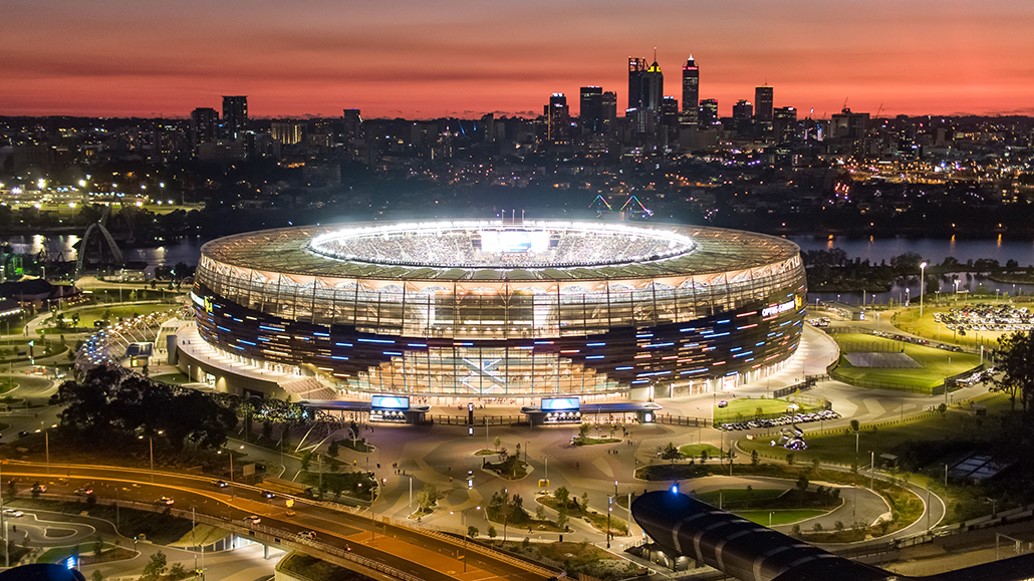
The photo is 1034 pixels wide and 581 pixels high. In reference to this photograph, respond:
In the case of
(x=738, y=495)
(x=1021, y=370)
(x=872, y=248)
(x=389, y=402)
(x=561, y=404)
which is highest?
(x=1021, y=370)

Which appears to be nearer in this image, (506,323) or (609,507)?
(609,507)

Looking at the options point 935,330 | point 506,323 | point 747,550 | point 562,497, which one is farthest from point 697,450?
point 935,330

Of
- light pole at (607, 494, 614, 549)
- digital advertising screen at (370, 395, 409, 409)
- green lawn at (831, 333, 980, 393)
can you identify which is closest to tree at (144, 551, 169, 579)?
light pole at (607, 494, 614, 549)

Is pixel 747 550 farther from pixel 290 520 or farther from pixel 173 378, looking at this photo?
pixel 173 378

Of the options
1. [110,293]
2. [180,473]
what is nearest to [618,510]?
[180,473]

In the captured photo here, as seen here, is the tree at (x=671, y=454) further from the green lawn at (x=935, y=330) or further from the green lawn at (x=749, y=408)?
the green lawn at (x=935, y=330)

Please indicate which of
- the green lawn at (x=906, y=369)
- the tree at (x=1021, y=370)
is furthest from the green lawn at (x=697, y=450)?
the tree at (x=1021, y=370)

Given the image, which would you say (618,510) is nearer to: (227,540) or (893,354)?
(227,540)

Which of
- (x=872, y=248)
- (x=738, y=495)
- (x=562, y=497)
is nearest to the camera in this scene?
(x=562, y=497)
